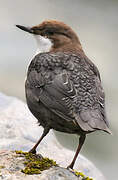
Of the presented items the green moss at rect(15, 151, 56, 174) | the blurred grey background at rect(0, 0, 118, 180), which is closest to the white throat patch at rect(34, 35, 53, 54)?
the green moss at rect(15, 151, 56, 174)

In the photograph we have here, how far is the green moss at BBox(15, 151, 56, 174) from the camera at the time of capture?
516 cm

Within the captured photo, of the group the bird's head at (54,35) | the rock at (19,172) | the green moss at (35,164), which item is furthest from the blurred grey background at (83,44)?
the rock at (19,172)

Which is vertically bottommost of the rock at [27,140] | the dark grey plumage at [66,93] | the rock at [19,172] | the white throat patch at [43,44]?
the rock at [27,140]

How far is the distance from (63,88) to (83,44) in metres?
8.29

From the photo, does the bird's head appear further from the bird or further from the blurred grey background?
the blurred grey background

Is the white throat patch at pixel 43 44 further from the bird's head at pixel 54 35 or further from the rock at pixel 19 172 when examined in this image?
the rock at pixel 19 172

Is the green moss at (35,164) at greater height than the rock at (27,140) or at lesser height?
greater

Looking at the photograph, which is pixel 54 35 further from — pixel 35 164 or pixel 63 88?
pixel 35 164

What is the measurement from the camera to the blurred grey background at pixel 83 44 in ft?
32.0

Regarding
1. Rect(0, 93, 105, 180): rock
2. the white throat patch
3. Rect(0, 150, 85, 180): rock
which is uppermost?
the white throat patch

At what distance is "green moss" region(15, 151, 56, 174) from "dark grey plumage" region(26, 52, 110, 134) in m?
0.33

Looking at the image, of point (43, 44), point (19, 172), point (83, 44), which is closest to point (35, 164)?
point (19, 172)

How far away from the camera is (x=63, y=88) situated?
17.9ft

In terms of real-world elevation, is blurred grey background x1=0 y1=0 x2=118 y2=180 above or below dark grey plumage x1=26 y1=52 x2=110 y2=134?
below
